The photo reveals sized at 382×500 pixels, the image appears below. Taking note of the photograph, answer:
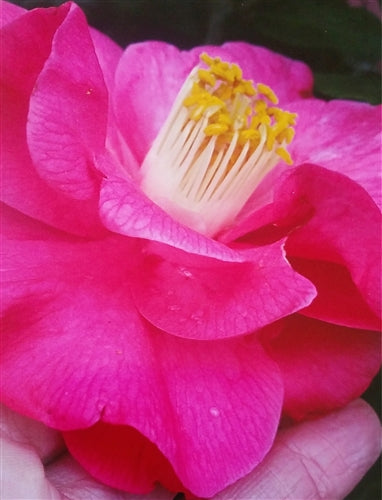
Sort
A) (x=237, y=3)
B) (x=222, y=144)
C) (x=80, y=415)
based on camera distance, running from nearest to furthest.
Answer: (x=80, y=415), (x=222, y=144), (x=237, y=3)

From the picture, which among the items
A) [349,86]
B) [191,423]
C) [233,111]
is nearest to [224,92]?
[233,111]

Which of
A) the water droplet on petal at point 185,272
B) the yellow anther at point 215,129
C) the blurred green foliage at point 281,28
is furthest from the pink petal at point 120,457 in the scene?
the blurred green foliage at point 281,28

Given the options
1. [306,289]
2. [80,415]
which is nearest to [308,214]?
[306,289]

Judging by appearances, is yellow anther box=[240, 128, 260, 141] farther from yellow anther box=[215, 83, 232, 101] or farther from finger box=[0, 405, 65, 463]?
finger box=[0, 405, 65, 463]

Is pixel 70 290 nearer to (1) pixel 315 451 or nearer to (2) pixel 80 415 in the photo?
(2) pixel 80 415

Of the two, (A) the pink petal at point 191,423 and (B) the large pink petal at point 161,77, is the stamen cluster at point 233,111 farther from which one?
(A) the pink petal at point 191,423

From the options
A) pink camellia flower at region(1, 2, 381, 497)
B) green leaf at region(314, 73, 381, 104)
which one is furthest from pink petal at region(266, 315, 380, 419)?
green leaf at region(314, 73, 381, 104)
